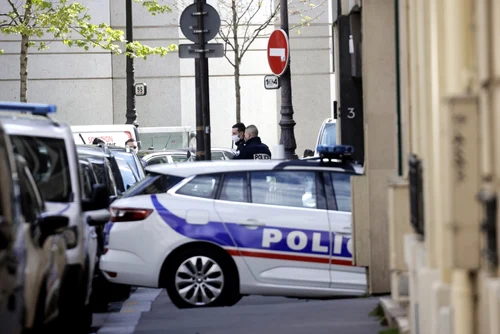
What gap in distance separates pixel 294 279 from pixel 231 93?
27967mm

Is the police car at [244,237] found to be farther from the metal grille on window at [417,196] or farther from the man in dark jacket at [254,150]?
the man in dark jacket at [254,150]

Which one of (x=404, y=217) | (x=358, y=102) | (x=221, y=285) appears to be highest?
(x=358, y=102)

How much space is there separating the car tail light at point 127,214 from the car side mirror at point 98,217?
90 cm

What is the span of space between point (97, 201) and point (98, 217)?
663 millimetres

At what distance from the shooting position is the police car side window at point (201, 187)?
12.3 m

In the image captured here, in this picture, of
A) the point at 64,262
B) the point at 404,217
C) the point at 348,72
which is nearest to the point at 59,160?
the point at 64,262

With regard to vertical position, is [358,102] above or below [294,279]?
above

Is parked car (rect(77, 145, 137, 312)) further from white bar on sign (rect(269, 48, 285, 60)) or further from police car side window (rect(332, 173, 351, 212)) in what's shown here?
white bar on sign (rect(269, 48, 285, 60))

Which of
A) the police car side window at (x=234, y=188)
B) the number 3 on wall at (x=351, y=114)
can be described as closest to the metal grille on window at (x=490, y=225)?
the police car side window at (x=234, y=188)

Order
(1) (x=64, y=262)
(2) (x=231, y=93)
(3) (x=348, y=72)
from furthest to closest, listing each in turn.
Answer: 1. (2) (x=231, y=93)
2. (3) (x=348, y=72)
3. (1) (x=64, y=262)

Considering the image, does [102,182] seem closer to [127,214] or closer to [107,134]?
[127,214]

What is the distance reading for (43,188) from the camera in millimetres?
10281

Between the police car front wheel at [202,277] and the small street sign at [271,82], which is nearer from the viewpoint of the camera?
the police car front wheel at [202,277]

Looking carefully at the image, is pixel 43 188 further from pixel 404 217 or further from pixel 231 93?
pixel 231 93
